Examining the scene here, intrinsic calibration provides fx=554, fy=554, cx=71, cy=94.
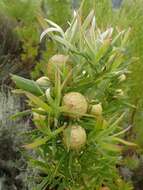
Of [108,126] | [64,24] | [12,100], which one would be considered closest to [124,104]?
[108,126]

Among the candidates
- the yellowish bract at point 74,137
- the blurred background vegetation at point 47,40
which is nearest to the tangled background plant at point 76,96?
the yellowish bract at point 74,137

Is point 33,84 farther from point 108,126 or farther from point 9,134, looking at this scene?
point 9,134

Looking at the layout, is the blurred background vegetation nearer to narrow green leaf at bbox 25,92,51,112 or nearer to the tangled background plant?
the tangled background plant

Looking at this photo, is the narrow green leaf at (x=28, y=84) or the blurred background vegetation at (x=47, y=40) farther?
the blurred background vegetation at (x=47, y=40)

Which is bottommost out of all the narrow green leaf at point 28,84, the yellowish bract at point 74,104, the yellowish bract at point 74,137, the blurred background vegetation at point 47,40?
the yellowish bract at point 74,137

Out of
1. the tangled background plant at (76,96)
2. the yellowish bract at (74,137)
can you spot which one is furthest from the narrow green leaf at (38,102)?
the yellowish bract at (74,137)

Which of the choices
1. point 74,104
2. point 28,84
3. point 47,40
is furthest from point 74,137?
point 47,40

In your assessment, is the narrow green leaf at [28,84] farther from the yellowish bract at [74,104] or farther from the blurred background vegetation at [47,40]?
the blurred background vegetation at [47,40]

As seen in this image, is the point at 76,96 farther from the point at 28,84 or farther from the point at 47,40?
the point at 47,40

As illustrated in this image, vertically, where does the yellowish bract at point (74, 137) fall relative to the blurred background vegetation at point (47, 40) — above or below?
below
